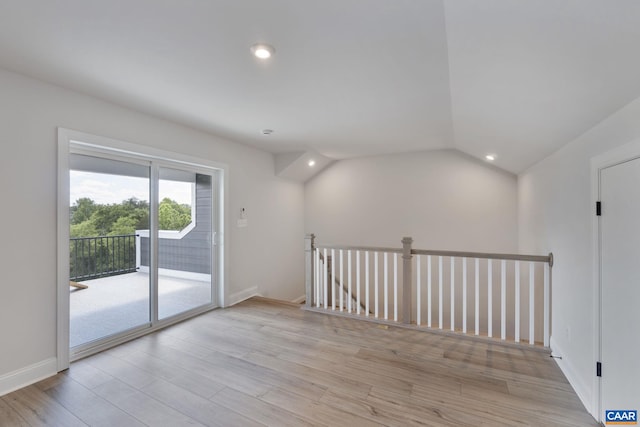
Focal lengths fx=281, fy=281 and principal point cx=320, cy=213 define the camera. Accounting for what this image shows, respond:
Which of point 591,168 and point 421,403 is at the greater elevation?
point 591,168

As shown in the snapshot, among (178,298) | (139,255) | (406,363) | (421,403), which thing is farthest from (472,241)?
(139,255)

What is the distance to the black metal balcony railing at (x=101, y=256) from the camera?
277 centimetres

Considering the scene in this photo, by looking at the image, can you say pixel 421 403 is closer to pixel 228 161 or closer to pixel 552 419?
pixel 552 419

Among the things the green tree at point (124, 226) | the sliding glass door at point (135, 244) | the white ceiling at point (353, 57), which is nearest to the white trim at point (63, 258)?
the sliding glass door at point (135, 244)

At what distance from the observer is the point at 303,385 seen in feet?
7.52

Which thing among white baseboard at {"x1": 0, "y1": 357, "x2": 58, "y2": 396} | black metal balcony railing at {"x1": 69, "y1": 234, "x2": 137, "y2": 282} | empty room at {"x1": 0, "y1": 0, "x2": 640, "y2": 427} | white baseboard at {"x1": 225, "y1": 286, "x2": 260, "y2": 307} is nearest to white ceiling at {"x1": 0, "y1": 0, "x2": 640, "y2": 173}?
empty room at {"x1": 0, "y1": 0, "x2": 640, "y2": 427}

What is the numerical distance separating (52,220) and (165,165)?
132cm

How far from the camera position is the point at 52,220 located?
8.16 feet

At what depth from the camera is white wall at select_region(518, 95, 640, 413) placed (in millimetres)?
1869

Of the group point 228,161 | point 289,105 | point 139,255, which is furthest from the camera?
point 228,161

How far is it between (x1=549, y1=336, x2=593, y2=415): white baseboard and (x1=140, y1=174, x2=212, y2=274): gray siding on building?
13.7 feet

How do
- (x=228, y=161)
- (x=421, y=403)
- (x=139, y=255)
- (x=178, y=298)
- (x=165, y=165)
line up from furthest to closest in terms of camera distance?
1. (x=228, y=161)
2. (x=178, y=298)
3. (x=165, y=165)
4. (x=139, y=255)
5. (x=421, y=403)

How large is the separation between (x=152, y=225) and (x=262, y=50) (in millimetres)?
2562

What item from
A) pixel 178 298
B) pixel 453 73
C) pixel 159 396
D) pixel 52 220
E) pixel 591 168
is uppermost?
pixel 453 73
